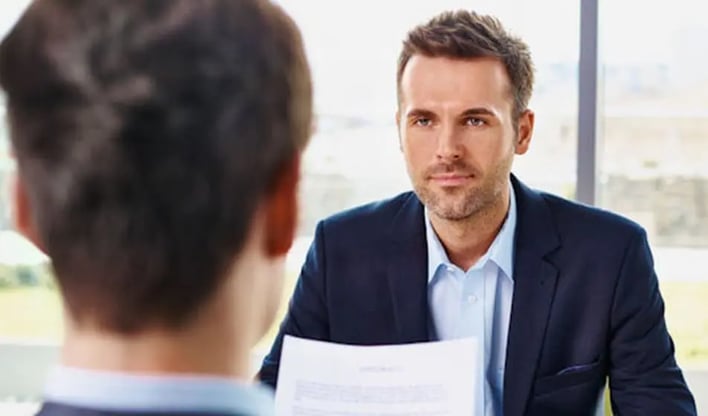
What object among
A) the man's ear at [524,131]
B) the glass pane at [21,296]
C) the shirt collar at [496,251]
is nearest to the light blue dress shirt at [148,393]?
the shirt collar at [496,251]

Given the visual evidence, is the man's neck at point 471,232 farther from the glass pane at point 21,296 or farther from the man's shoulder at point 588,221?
the glass pane at point 21,296

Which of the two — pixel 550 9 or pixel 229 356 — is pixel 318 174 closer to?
pixel 550 9

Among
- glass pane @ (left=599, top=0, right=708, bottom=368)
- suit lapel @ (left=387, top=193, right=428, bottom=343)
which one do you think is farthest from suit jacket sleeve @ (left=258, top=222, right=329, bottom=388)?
glass pane @ (left=599, top=0, right=708, bottom=368)

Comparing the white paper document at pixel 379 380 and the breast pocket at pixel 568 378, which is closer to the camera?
the white paper document at pixel 379 380

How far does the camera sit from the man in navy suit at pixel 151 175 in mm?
532

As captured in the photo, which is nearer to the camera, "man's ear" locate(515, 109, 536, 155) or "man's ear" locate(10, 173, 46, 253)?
"man's ear" locate(10, 173, 46, 253)

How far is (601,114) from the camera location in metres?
2.86

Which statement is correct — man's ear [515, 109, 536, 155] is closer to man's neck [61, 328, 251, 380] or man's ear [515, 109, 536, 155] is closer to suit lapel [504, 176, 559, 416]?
suit lapel [504, 176, 559, 416]

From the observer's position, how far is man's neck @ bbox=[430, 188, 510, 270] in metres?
1.85

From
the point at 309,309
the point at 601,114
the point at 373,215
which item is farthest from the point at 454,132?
the point at 601,114

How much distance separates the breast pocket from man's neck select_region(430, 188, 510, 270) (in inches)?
10.1

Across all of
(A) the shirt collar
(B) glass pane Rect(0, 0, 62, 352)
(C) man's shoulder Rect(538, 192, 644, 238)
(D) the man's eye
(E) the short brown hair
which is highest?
(E) the short brown hair

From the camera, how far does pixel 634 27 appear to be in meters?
2.84

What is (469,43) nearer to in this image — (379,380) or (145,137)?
(379,380)
